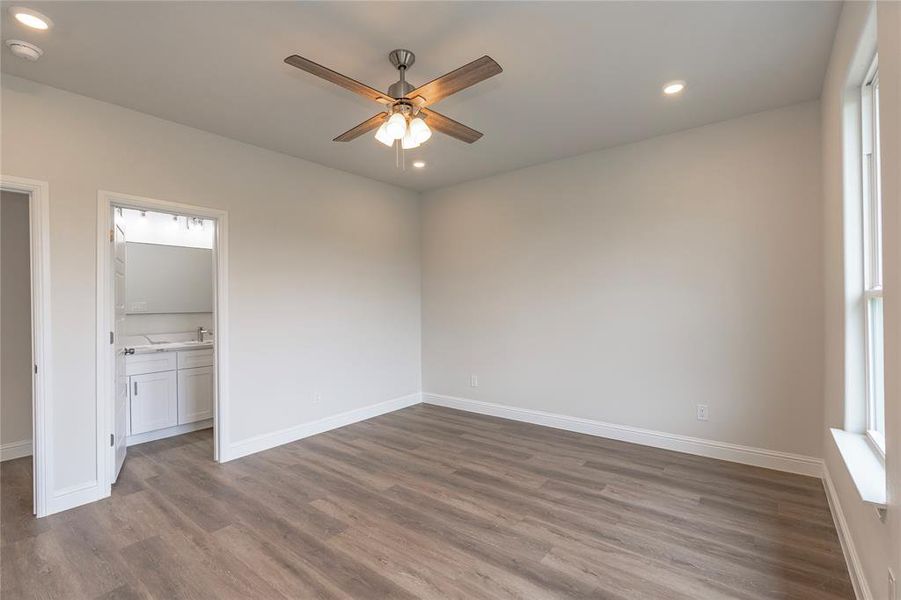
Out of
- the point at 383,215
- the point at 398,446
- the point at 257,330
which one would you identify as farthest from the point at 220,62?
the point at 398,446

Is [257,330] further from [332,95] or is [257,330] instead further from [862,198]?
[862,198]

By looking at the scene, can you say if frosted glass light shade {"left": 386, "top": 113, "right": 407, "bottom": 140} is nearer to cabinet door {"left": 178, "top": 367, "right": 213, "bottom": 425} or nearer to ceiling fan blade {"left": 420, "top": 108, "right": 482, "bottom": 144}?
ceiling fan blade {"left": 420, "top": 108, "right": 482, "bottom": 144}

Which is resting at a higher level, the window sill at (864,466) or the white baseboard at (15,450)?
the window sill at (864,466)

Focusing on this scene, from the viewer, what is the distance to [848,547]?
211 cm

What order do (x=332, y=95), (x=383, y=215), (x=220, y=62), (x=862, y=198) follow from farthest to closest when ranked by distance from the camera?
(x=383, y=215) < (x=332, y=95) < (x=220, y=62) < (x=862, y=198)

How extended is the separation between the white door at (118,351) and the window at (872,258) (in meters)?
4.77

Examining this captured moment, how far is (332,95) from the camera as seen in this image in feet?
9.61

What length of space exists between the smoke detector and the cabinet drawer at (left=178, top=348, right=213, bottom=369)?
2816 mm

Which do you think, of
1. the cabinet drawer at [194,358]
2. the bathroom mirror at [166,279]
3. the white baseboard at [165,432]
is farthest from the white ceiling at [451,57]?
the white baseboard at [165,432]

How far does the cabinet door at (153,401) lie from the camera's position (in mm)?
4011

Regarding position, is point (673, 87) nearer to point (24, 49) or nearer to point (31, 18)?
point (31, 18)

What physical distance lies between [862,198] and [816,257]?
3.43 ft

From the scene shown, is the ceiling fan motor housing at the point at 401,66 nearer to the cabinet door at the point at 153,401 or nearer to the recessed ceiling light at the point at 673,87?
the recessed ceiling light at the point at 673,87

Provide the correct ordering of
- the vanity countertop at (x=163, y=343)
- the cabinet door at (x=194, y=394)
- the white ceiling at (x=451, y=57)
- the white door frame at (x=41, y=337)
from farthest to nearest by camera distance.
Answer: the cabinet door at (x=194, y=394), the vanity countertop at (x=163, y=343), the white door frame at (x=41, y=337), the white ceiling at (x=451, y=57)
